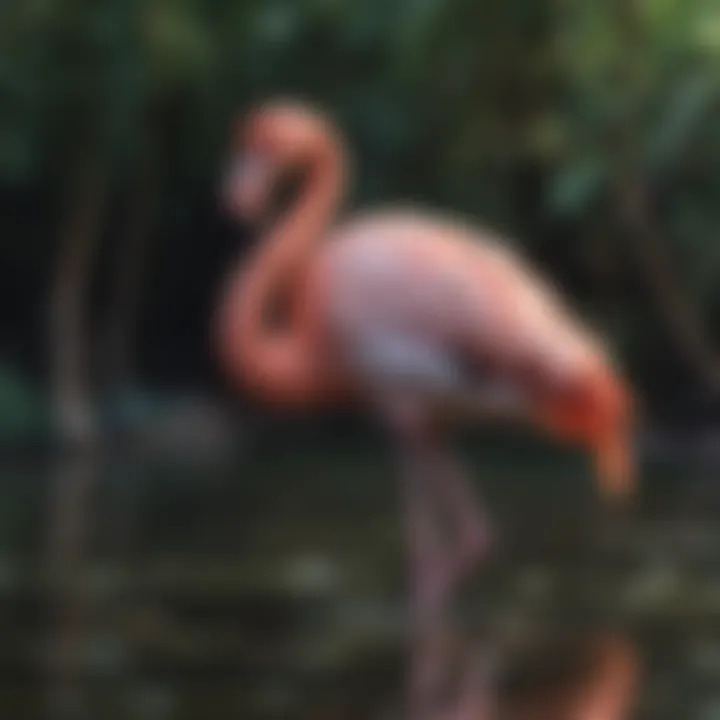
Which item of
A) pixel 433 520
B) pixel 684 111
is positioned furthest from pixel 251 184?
pixel 684 111

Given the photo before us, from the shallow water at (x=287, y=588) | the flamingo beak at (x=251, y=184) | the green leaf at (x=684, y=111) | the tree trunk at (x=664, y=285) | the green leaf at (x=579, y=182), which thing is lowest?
the shallow water at (x=287, y=588)

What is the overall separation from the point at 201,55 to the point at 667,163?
7.15 feet

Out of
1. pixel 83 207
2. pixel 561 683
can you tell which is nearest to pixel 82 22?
pixel 83 207

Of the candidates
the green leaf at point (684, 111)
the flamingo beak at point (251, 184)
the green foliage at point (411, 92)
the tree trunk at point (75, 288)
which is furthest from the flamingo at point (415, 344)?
the tree trunk at point (75, 288)

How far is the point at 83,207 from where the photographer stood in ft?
39.9

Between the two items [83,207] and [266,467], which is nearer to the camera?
[266,467]

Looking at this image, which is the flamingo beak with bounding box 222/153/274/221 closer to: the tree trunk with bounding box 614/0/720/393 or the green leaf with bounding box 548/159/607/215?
the green leaf with bounding box 548/159/607/215

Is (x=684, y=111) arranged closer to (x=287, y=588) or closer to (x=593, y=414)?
(x=593, y=414)

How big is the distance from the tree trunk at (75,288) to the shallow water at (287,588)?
1.48m

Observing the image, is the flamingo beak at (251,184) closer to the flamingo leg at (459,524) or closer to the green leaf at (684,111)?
the flamingo leg at (459,524)

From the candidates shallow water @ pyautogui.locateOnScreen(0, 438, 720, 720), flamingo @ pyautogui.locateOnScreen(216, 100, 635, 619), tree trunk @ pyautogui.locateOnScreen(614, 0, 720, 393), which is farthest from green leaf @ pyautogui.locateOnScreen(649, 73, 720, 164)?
flamingo @ pyautogui.locateOnScreen(216, 100, 635, 619)

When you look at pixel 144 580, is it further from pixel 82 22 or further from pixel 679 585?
pixel 82 22

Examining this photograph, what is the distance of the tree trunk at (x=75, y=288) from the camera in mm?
11820

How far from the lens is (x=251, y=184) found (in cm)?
763
